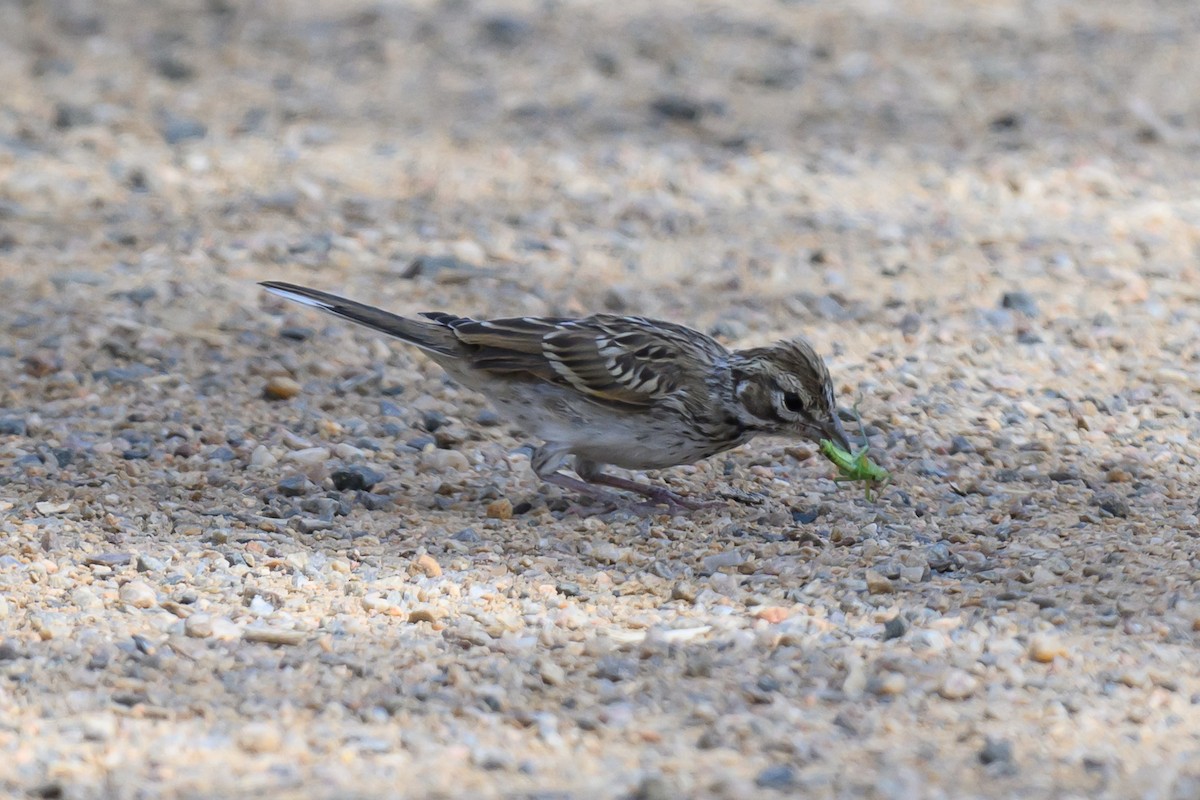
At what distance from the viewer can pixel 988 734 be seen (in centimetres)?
439

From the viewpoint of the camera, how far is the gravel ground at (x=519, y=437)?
446 centimetres

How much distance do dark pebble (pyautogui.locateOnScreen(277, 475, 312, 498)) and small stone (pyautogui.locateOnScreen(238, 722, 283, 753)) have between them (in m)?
2.03

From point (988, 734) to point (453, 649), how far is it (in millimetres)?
1596

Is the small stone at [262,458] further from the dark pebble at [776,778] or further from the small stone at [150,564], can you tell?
the dark pebble at [776,778]

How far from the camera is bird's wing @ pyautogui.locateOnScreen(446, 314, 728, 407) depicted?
6234 mm

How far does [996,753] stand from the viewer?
424 centimetres

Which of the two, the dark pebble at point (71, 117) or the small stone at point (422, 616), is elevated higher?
the small stone at point (422, 616)

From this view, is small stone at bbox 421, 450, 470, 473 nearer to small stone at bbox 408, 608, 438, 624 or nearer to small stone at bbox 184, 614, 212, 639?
small stone at bbox 408, 608, 438, 624

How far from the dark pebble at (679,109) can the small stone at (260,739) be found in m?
7.25

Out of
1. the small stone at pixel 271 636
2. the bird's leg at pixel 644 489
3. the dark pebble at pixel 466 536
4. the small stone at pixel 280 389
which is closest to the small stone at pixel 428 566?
the dark pebble at pixel 466 536

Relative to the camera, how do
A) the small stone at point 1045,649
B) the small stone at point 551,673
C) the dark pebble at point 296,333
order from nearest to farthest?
the small stone at point 551,673 → the small stone at point 1045,649 → the dark pebble at point 296,333

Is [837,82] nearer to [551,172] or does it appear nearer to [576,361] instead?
[551,172]

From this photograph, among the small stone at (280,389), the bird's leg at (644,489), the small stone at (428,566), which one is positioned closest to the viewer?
the small stone at (428,566)

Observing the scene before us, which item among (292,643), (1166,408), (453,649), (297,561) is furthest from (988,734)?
(1166,408)
